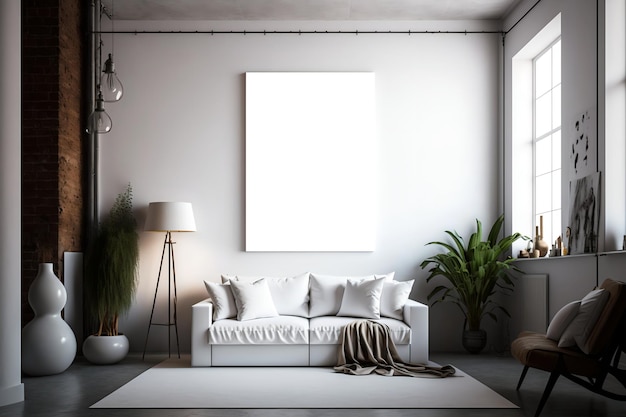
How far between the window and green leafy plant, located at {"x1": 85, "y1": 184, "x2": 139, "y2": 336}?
4192 millimetres

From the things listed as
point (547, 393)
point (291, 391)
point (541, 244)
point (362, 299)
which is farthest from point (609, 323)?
point (362, 299)

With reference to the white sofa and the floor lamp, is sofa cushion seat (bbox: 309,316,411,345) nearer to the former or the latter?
the white sofa

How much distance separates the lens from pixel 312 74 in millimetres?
8070

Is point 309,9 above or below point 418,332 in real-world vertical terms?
above

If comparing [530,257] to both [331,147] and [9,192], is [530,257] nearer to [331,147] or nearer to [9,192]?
[331,147]

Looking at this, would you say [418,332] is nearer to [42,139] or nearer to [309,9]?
[309,9]

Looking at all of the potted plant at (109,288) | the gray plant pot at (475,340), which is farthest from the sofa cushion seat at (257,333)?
the gray plant pot at (475,340)

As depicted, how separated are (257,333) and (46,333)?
1.86 meters

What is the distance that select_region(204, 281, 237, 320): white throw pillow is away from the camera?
23.0ft

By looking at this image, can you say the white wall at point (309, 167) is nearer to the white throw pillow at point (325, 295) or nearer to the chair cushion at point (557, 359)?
the white throw pillow at point (325, 295)

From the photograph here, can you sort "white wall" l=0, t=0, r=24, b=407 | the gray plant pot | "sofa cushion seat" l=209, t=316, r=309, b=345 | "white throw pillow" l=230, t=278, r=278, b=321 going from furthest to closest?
1. the gray plant pot
2. "white throw pillow" l=230, t=278, r=278, b=321
3. "sofa cushion seat" l=209, t=316, r=309, b=345
4. "white wall" l=0, t=0, r=24, b=407

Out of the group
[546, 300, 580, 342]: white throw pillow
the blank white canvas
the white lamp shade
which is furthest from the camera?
the blank white canvas

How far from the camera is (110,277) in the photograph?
724 cm

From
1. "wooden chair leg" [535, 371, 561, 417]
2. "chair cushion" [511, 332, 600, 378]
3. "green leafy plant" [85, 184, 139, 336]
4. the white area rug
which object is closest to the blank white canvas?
"green leafy plant" [85, 184, 139, 336]
